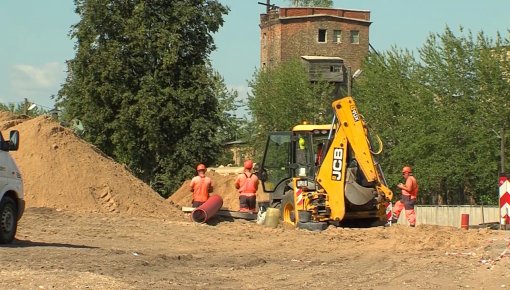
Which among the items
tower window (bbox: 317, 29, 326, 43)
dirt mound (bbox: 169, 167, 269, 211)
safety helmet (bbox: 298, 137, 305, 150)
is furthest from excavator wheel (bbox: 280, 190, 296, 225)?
tower window (bbox: 317, 29, 326, 43)

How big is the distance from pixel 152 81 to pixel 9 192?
104ft

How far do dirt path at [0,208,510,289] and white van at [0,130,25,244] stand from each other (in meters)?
0.39

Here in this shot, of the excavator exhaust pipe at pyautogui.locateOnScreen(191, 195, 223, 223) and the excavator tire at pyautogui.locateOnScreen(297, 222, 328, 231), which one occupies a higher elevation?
the excavator exhaust pipe at pyautogui.locateOnScreen(191, 195, 223, 223)

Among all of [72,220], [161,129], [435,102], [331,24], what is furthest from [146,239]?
[331,24]

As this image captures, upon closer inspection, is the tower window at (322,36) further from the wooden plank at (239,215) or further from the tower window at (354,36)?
the wooden plank at (239,215)

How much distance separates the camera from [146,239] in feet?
63.7

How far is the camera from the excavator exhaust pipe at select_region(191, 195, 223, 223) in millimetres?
22734

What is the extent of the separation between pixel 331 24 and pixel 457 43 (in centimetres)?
3726

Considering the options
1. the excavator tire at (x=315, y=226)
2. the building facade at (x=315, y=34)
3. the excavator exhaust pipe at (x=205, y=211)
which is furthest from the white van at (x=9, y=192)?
the building facade at (x=315, y=34)

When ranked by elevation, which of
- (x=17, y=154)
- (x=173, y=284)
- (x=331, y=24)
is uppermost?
(x=331, y=24)

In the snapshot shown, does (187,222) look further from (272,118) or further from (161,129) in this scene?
(272,118)

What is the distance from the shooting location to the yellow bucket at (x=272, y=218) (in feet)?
73.6

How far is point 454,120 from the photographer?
154 feet

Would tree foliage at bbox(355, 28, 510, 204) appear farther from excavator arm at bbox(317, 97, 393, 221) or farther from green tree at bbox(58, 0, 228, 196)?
excavator arm at bbox(317, 97, 393, 221)
